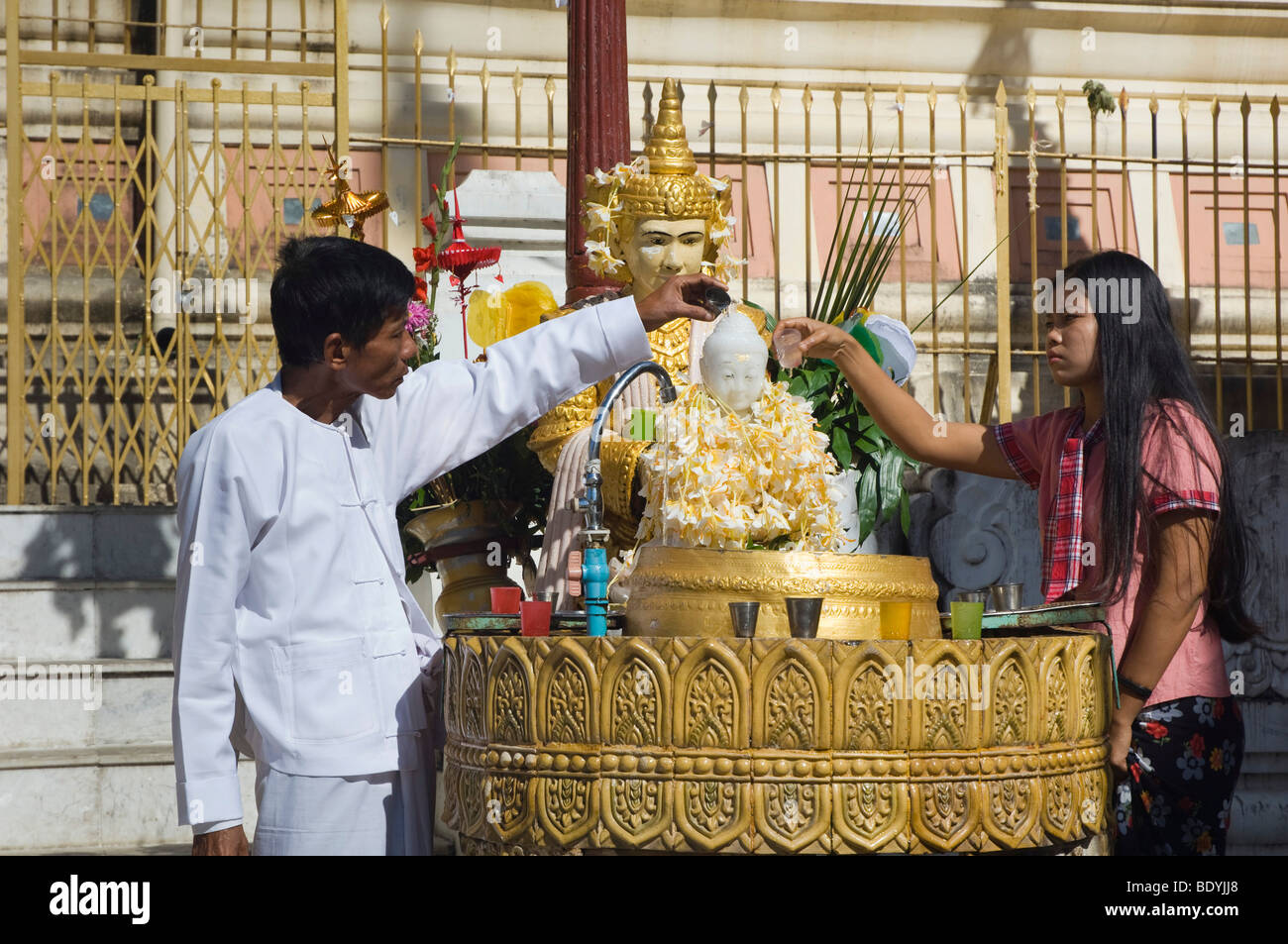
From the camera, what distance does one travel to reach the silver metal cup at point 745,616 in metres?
2.65

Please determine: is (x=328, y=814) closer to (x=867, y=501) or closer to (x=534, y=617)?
(x=534, y=617)

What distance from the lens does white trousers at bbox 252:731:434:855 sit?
8.35ft

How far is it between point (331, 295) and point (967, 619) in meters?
1.26

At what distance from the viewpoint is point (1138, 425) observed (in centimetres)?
307

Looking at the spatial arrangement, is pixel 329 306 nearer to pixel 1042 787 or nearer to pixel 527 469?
pixel 1042 787

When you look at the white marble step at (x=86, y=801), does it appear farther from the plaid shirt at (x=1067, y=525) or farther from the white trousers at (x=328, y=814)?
the plaid shirt at (x=1067, y=525)

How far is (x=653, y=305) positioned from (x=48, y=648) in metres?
3.17

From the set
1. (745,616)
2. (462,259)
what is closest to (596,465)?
(745,616)

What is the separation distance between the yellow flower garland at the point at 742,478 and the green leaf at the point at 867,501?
1.89 meters

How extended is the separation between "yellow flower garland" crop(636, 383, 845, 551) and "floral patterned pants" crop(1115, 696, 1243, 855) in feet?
2.45

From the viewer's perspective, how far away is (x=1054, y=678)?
2668 millimetres

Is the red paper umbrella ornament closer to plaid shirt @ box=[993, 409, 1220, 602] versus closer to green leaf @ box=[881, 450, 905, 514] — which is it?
green leaf @ box=[881, 450, 905, 514]

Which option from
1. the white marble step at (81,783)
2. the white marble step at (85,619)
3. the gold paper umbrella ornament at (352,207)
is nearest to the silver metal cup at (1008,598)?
the gold paper umbrella ornament at (352,207)

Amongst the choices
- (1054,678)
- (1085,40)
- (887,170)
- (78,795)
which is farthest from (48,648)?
(1085,40)
